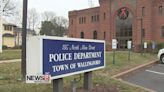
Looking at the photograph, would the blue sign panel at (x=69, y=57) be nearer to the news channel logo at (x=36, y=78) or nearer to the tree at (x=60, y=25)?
the news channel logo at (x=36, y=78)

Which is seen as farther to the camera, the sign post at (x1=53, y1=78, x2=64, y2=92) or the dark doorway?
the dark doorway

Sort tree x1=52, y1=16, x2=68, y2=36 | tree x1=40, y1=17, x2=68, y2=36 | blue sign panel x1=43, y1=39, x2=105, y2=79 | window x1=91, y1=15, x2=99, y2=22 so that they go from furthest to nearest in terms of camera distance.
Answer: tree x1=52, y1=16, x2=68, y2=36 → tree x1=40, y1=17, x2=68, y2=36 → window x1=91, y1=15, x2=99, y2=22 → blue sign panel x1=43, y1=39, x2=105, y2=79

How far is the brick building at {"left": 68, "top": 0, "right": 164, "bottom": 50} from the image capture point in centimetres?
6531

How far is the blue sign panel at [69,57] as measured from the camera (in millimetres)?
6566

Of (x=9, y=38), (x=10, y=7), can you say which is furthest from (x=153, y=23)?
(x=9, y=38)

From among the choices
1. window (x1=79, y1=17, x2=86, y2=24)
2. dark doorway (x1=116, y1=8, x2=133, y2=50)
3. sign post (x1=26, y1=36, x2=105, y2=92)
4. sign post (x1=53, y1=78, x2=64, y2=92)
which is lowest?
sign post (x1=53, y1=78, x2=64, y2=92)

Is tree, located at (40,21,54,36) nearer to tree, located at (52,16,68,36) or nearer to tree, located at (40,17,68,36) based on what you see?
tree, located at (40,17,68,36)

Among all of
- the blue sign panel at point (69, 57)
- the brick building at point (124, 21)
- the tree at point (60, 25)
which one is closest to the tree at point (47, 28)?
the tree at point (60, 25)

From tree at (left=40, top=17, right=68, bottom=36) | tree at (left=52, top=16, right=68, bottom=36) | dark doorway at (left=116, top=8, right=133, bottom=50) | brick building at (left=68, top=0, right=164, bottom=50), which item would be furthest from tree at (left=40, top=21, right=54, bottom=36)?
dark doorway at (left=116, top=8, right=133, bottom=50)

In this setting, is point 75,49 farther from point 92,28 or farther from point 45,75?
point 92,28

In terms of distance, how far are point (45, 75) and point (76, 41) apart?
183 cm

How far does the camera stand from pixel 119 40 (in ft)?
233

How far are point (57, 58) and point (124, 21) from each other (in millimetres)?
64454

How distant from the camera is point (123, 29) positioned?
71.1 metres
